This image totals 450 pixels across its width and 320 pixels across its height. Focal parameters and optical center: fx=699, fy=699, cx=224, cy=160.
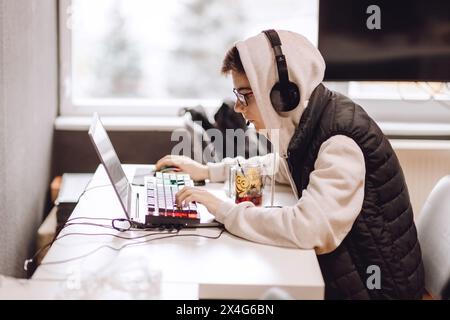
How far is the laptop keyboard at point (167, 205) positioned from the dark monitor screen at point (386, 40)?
4.06 ft

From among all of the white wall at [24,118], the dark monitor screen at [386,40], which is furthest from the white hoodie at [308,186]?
the dark monitor screen at [386,40]

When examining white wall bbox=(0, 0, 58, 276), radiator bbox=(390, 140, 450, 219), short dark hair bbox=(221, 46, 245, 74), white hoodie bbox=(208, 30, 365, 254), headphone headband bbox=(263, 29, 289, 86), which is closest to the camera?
white hoodie bbox=(208, 30, 365, 254)

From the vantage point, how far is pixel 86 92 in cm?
337

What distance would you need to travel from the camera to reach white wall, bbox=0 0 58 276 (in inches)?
88.2

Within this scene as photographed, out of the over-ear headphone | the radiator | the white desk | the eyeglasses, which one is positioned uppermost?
the over-ear headphone

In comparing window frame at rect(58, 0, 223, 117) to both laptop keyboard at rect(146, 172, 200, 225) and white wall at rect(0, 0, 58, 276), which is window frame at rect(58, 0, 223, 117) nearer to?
white wall at rect(0, 0, 58, 276)

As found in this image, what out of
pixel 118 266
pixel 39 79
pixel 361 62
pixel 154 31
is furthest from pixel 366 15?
pixel 118 266

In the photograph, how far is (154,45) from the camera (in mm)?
3303

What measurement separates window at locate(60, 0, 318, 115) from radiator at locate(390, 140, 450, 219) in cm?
73

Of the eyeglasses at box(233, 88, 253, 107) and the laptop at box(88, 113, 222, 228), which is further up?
the eyeglasses at box(233, 88, 253, 107)

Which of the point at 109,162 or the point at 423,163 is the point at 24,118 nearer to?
the point at 109,162

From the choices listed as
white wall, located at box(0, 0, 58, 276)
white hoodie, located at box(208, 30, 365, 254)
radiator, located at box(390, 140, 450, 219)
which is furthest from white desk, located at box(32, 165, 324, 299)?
radiator, located at box(390, 140, 450, 219)

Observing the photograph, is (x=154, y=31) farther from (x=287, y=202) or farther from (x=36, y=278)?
(x=36, y=278)

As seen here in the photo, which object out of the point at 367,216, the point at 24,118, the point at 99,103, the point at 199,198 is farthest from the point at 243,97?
the point at 99,103
